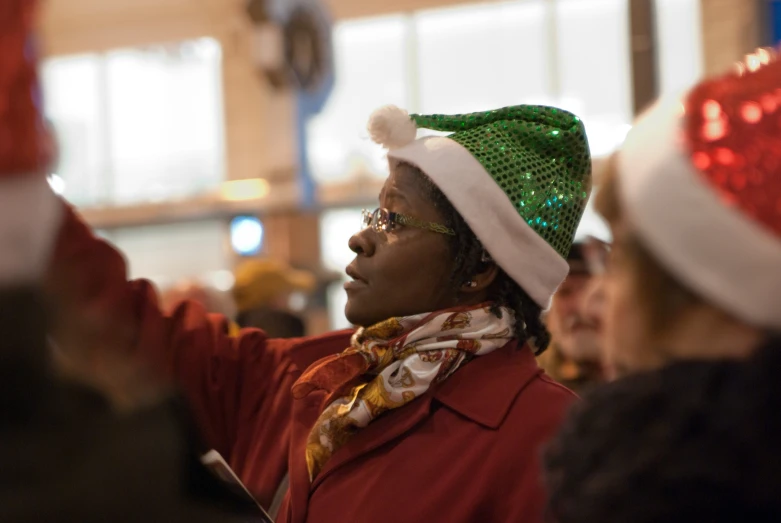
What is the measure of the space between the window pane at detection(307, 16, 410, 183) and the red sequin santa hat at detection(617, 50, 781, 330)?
11.0 m

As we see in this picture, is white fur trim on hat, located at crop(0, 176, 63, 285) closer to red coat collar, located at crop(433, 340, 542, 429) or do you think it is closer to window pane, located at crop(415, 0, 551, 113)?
red coat collar, located at crop(433, 340, 542, 429)

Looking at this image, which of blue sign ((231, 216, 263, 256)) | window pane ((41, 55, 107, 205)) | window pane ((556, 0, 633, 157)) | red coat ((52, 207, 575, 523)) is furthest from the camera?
window pane ((41, 55, 107, 205))

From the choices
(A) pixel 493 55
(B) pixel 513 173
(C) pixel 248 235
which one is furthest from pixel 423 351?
(A) pixel 493 55

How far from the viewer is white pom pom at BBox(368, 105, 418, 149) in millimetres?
2049

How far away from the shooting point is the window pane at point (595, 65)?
11398mm

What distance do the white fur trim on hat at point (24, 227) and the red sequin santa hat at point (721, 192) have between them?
2.06ft

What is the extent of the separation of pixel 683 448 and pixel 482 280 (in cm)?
105

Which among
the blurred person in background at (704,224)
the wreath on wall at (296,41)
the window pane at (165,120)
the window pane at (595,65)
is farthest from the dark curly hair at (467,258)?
the window pane at (165,120)

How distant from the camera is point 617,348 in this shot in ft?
3.85

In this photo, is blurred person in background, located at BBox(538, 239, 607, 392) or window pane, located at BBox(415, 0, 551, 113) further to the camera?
window pane, located at BBox(415, 0, 551, 113)

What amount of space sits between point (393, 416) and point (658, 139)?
95cm

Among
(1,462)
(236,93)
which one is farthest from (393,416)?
(236,93)

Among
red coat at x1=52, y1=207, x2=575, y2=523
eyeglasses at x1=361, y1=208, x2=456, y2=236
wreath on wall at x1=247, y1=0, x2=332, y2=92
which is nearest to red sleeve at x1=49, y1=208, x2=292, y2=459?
red coat at x1=52, y1=207, x2=575, y2=523

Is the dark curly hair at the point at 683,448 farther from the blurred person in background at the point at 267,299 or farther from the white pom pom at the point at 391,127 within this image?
the blurred person in background at the point at 267,299
